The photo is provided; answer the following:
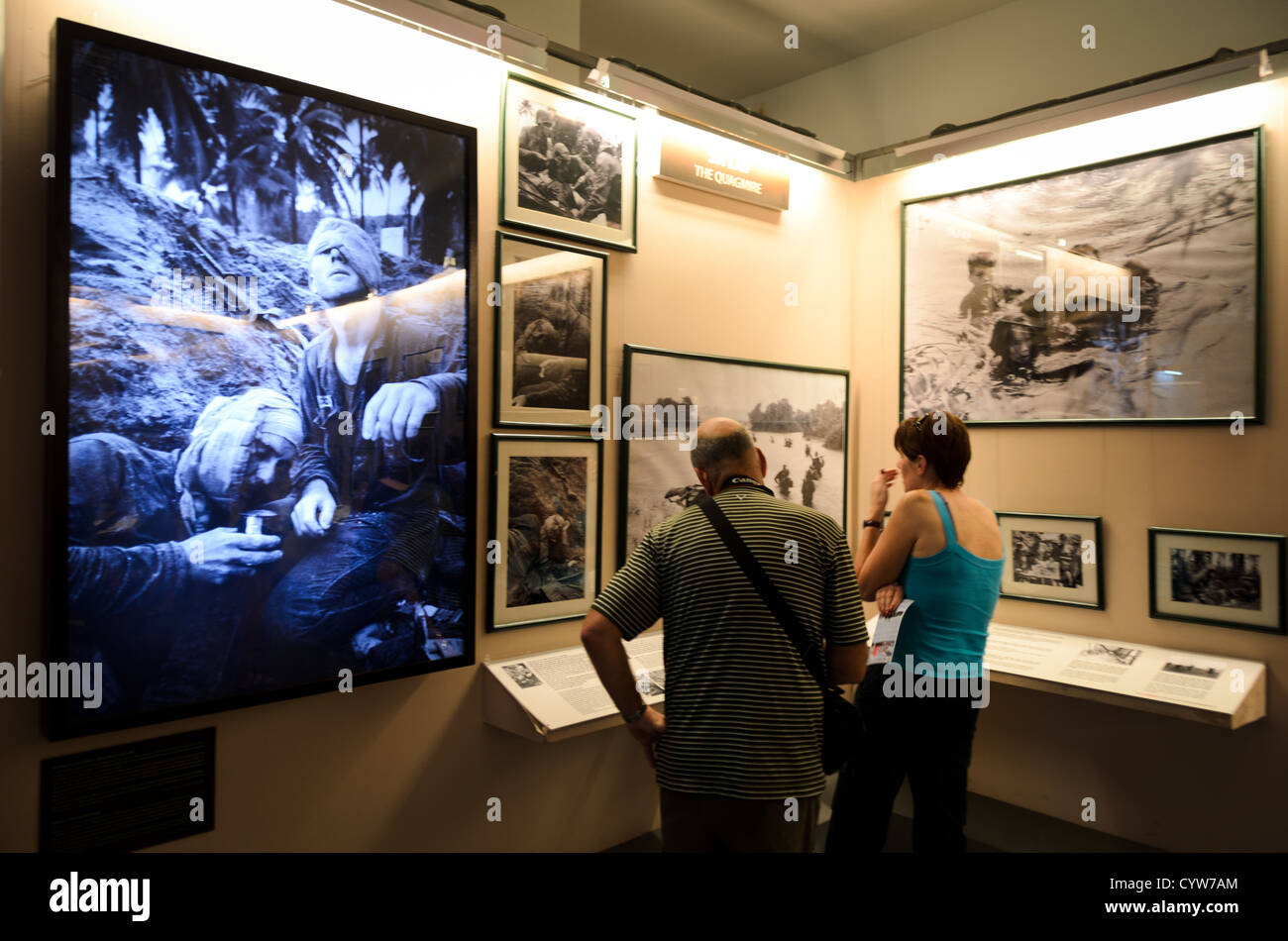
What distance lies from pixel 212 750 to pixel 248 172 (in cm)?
213

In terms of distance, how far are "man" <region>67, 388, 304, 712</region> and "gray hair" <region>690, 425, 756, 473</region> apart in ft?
5.16

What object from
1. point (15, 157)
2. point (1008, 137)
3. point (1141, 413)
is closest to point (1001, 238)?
point (1008, 137)

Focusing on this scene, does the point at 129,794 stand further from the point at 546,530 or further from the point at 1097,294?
the point at 1097,294

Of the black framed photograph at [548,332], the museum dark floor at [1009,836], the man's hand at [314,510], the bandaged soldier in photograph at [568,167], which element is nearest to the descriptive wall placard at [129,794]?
the man's hand at [314,510]

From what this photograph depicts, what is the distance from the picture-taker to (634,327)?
459cm

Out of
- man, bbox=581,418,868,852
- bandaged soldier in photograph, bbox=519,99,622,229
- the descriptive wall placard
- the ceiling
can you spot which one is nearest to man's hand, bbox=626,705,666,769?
man, bbox=581,418,868,852

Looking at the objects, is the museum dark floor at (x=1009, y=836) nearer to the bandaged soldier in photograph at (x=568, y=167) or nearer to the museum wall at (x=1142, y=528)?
the museum wall at (x=1142, y=528)

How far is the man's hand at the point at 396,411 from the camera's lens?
3.43 meters

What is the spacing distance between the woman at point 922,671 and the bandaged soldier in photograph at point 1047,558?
5.43 feet

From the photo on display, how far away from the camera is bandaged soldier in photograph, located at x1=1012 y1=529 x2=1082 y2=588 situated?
15.9 ft

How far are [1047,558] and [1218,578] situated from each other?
0.85 metres

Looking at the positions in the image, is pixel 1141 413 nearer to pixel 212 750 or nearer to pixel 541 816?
pixel 541 816

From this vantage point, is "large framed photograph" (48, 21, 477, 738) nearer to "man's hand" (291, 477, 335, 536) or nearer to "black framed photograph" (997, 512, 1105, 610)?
"man's hand" (291, 477, 335, 536)

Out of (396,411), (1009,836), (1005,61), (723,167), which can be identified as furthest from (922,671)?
(1005,61)
